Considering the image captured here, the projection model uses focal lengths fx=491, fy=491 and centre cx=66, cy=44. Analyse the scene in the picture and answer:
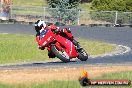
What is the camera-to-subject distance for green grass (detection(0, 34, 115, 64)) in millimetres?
22969

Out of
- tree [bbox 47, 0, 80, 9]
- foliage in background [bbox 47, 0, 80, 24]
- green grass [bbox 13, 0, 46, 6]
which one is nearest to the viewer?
foliage in background [bbox 47, 0, 80, 24]

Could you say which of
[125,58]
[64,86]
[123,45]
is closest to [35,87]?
[64,86]

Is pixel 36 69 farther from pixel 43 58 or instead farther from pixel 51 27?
pixel 43 58

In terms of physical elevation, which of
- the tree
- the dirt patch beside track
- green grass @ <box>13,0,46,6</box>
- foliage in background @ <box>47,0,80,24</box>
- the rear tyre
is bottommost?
green grass @ <box>13,0,46,6</box>

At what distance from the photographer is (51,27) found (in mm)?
17656

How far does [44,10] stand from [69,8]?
8.90 ft

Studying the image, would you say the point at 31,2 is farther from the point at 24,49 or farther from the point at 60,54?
the point at 60,54

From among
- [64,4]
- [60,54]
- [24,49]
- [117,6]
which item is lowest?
[117,6]

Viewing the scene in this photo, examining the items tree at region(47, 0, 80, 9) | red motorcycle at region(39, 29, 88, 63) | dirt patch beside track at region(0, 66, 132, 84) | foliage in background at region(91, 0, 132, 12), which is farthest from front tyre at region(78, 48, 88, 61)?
foliage in background at region(91, 0, 132, 12)

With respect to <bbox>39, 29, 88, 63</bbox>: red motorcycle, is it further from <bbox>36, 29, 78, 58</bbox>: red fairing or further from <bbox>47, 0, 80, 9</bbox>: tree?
<bbox>47, 0, 80, 9</bbox>: tree

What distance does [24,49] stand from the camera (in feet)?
84.1

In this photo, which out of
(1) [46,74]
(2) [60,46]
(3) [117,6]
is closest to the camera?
(1) [46,74]

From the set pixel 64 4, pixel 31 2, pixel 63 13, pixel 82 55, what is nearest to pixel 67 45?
pixel 82 55

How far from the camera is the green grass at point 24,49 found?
23.0m
